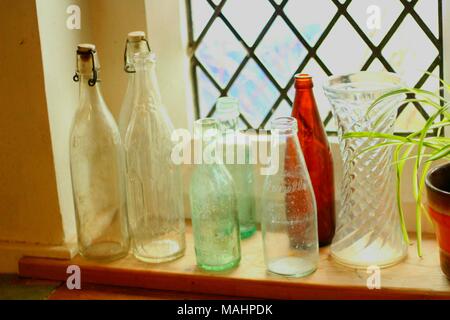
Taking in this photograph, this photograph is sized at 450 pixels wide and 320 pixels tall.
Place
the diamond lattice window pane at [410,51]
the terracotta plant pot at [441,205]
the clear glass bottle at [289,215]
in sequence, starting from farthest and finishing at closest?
the diamond lattice window pane at [410,51] < the clear glass bottle at [289,215] < the terracotta plant pot at [441,205]

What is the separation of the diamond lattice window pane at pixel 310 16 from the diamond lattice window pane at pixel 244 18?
2.1 inches

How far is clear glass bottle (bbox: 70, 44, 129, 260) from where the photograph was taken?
3.48 feet

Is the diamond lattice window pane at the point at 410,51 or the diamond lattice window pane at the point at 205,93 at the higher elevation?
the diamond lattice window pane at the point at 410,51

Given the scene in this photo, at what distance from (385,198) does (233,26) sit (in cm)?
37

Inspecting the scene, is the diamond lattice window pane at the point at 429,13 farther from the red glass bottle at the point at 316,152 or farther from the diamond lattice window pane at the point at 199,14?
the diamond lattice window pane at the point at 199,14

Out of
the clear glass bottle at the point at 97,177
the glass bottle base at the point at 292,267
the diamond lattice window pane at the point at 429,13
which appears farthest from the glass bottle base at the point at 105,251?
the diamond lattice window pane at the point at 429,13

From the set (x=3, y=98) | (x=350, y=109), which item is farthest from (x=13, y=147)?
(x=350, y=109)

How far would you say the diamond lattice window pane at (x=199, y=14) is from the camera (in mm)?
1184

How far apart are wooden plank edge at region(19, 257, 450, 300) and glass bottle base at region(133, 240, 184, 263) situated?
0.03 meters

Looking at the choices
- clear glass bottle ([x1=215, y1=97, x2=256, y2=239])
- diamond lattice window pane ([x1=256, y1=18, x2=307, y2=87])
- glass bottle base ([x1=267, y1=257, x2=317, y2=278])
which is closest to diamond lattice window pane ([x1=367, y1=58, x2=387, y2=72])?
diamond lattice window pane ([x1=256, y1=18, x2=307, y2=87])

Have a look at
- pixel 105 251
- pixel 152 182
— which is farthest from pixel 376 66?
pixel 105 251

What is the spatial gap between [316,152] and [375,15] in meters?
0.23

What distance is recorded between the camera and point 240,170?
1.12 m

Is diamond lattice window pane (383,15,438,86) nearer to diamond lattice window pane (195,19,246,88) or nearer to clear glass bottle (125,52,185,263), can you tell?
diamond lattice window pane (195,19,246,88)
